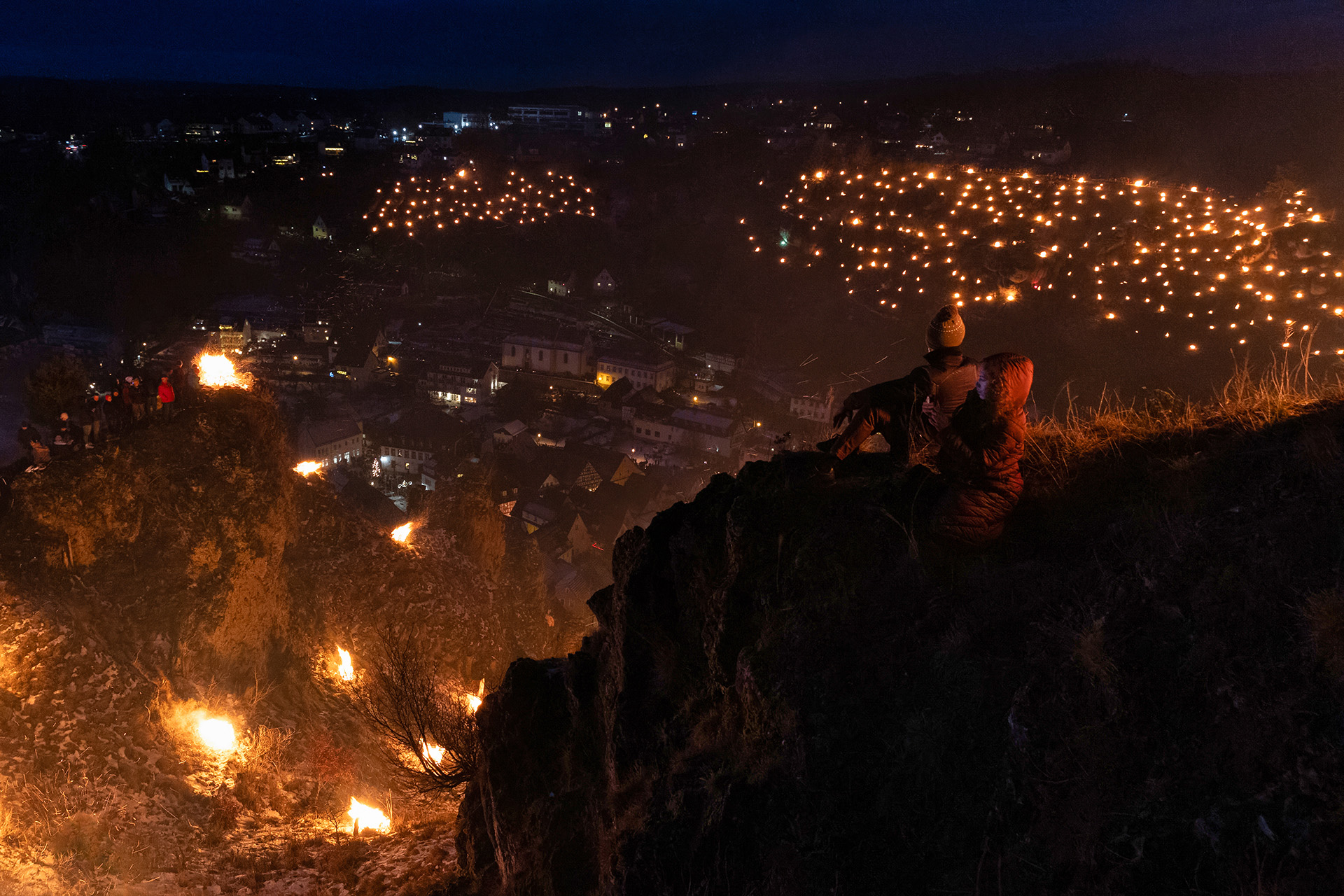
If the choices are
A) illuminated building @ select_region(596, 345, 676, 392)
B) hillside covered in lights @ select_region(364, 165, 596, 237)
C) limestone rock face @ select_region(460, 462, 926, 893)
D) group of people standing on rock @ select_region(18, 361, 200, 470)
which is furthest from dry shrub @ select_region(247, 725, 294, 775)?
hillside covered in lights @ select_region(364, 165, 596, 237)

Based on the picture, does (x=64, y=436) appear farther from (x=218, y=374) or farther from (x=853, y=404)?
(x=853, y=404)

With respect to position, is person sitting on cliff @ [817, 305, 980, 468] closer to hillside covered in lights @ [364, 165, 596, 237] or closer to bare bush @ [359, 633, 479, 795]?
bare bush @ [359, 633, 479, 795]

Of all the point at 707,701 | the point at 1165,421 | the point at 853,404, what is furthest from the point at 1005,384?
the point at 707,701

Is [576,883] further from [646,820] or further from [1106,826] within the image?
[1106,826]

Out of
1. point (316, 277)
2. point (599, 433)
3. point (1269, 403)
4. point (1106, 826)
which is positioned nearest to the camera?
point (1106, 826)

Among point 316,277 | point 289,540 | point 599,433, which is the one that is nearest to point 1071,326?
point 599,433
